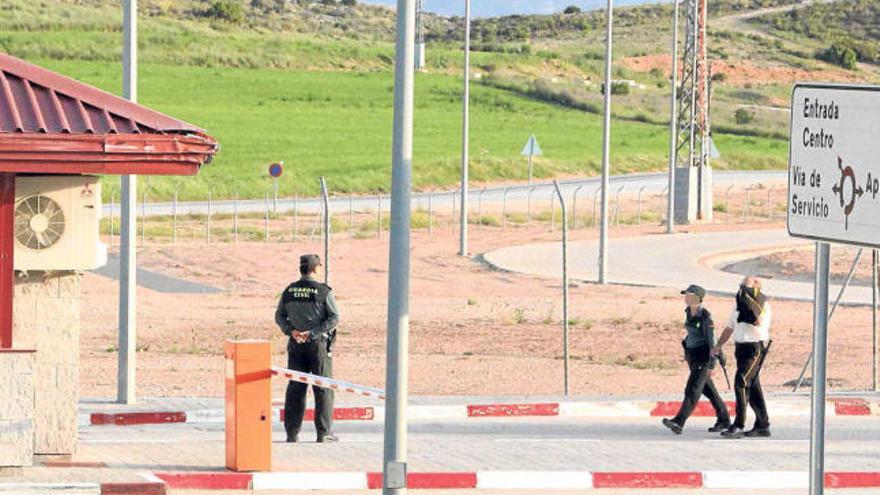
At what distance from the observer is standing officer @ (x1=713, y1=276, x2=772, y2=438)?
1844 centimetres

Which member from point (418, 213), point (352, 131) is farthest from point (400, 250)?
point (352, 131)

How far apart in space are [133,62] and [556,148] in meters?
70.9

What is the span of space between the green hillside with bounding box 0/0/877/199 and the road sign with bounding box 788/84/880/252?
63112mm

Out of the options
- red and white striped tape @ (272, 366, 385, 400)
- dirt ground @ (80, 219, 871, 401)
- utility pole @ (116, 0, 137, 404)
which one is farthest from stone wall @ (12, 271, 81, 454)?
dirt ground @ (80, 219, 871, 401)

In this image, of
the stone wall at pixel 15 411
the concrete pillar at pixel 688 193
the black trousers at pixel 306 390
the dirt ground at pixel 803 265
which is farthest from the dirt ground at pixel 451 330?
the concrete pillar at pixel 688 193

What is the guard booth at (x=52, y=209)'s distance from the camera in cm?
1494

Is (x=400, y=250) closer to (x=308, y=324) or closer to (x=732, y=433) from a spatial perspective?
(x=308, y=324)

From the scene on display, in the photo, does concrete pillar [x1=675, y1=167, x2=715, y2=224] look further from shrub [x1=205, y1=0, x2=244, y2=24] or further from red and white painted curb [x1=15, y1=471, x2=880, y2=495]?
shrub [x1=205, y1=0, x2=244, y2=24]

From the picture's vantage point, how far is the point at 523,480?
52.2 feet

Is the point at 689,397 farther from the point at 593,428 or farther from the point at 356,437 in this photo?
the point at 356,437

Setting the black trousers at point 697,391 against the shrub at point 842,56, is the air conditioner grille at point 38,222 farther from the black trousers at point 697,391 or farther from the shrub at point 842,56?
the shrub at point 842,56

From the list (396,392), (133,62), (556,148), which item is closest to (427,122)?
(556,148)

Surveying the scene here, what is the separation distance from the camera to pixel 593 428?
19422mm

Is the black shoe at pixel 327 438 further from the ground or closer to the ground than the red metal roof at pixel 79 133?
closer to the ground
